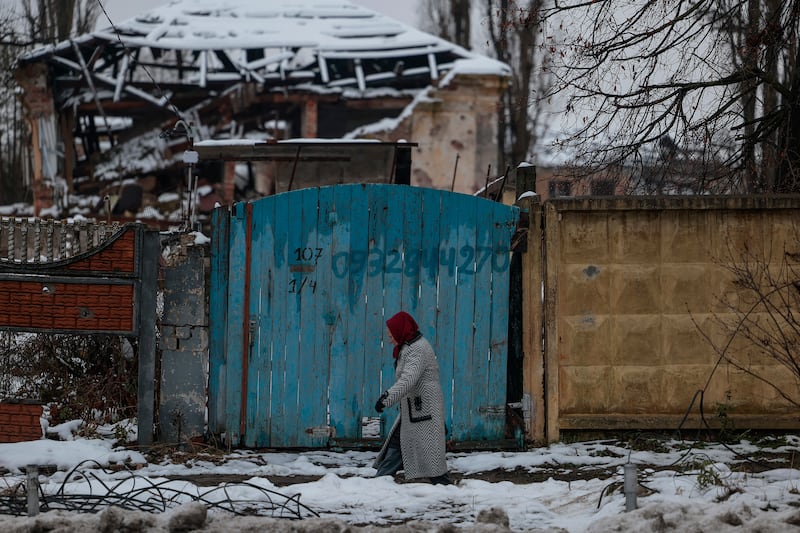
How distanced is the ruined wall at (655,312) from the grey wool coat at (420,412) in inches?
64.1

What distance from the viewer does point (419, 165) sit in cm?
2738

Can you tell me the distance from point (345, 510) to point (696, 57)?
619 cm

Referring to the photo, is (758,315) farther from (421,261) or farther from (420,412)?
(420,412)

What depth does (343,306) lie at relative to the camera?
361 inches

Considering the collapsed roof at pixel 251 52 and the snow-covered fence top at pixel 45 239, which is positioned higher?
the collapsed roof at pixel 251 52

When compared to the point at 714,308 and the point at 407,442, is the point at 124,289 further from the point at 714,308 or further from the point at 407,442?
the point at 714,308

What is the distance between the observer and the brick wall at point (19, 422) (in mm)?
8656

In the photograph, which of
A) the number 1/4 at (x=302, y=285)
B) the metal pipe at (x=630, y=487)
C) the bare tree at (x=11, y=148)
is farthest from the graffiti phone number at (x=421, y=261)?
the bare tree at (x=11, y=148)

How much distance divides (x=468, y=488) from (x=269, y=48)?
69.8ft

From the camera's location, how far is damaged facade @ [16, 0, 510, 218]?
25.7 meters

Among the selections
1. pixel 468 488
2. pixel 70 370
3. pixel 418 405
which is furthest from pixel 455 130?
Result: pixel 468 488

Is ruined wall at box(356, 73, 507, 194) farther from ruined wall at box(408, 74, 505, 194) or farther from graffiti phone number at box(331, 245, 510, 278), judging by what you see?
graffiti phone number at box(331, 245, 510, 278)

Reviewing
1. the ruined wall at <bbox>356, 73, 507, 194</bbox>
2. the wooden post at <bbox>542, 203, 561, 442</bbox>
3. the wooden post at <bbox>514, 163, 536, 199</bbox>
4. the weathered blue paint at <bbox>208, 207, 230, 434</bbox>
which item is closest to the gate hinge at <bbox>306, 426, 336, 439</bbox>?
the weathered blue paint at <bbox>208, 207, 230, 434</bbox>

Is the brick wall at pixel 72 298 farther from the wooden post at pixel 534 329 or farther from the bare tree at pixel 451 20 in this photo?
the bare tree at pixel 451 20
